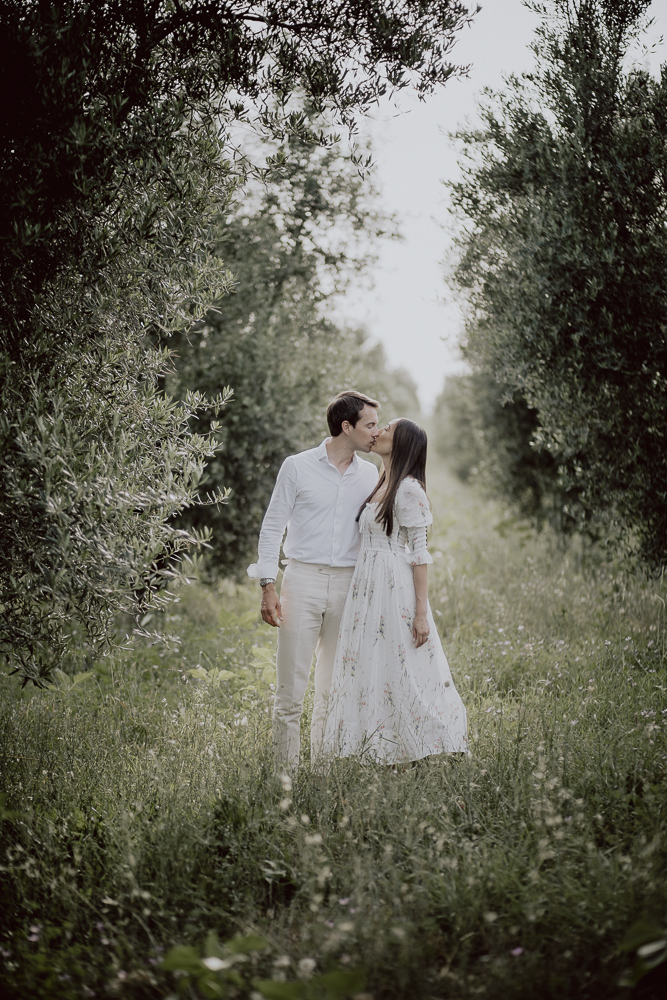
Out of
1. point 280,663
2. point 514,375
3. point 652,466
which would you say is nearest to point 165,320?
point 280,663

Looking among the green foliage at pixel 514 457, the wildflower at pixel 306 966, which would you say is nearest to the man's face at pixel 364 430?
the wildflower at pixel 306 966

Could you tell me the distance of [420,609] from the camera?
4.89 meters

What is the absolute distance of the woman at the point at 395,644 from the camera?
4758 mm

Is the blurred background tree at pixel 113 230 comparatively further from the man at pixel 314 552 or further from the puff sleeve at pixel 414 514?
the puff sleeve at pixel 414 514

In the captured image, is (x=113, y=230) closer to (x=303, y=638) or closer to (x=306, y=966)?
(x=303, y=638)

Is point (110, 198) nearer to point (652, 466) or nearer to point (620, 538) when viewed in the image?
point (652, 466)

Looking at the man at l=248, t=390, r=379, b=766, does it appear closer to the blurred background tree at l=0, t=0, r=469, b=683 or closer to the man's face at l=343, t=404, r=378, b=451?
the man's face at l=343, t=404, r=378, b=451

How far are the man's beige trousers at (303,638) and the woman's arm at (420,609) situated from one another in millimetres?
549

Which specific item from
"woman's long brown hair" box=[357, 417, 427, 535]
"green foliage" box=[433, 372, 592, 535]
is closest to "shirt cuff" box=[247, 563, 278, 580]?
"woman's long brown hair" box=[357, 417, 427, 535]

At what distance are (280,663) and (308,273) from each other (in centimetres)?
604

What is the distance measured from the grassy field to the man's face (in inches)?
89.4

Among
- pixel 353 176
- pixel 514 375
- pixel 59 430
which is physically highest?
pixel 353 176

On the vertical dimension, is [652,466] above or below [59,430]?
above

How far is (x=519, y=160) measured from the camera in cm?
653
